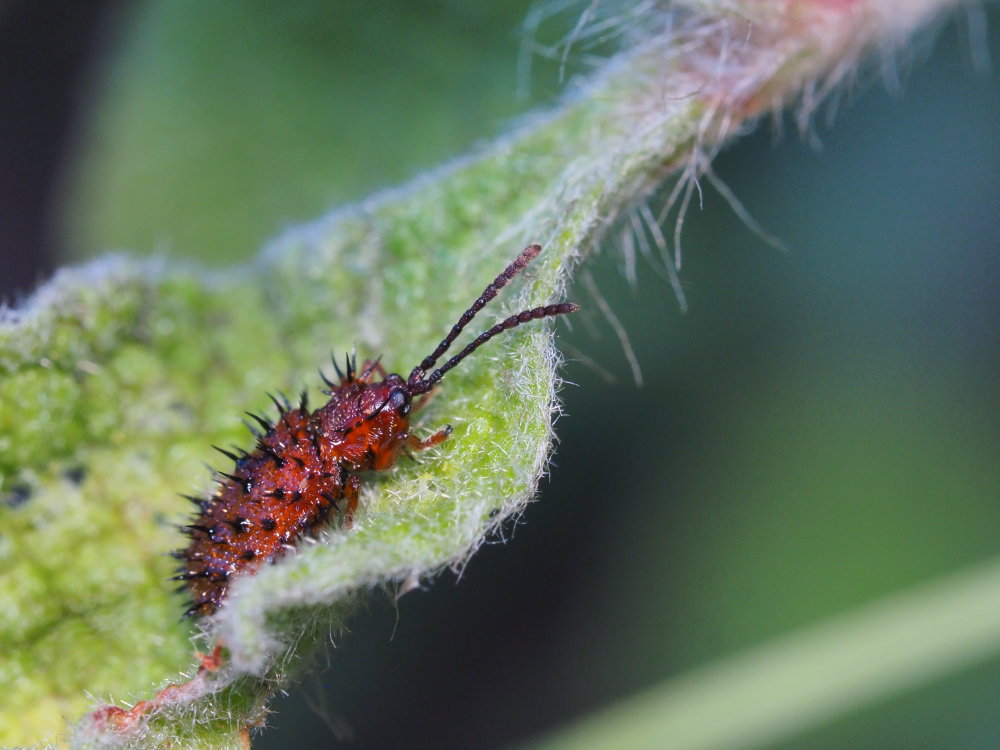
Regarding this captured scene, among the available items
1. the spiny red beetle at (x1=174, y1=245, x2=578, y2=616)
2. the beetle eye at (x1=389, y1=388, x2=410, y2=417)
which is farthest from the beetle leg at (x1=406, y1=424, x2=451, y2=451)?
the beetle eye at (x1=389, y1=388, x2=410, y2=417)

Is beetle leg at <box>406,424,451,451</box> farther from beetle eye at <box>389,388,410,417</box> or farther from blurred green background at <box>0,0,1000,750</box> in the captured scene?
blurred green background at <box>0,0,1000,750</box>

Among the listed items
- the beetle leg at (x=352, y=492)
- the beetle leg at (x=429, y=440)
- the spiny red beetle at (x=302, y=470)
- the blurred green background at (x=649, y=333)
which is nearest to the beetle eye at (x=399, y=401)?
the spiny red beetle at (x=302, y=470)

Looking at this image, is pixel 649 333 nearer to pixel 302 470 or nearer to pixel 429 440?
pixel 429 440

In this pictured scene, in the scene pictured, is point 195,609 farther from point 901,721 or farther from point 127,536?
point 901,721

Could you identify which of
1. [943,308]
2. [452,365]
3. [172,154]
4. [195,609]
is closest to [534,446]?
[452,365]

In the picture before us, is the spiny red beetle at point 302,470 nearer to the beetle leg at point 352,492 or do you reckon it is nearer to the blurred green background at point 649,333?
the beetle leg at point 352,492

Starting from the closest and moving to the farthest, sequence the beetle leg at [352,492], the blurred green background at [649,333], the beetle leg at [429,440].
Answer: the beetle leg at [429,440], the beetle leg at [352,492], the blurred green background at [649,333]

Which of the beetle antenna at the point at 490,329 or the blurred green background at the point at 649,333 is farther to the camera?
the blurred green background at the point at 649,333
